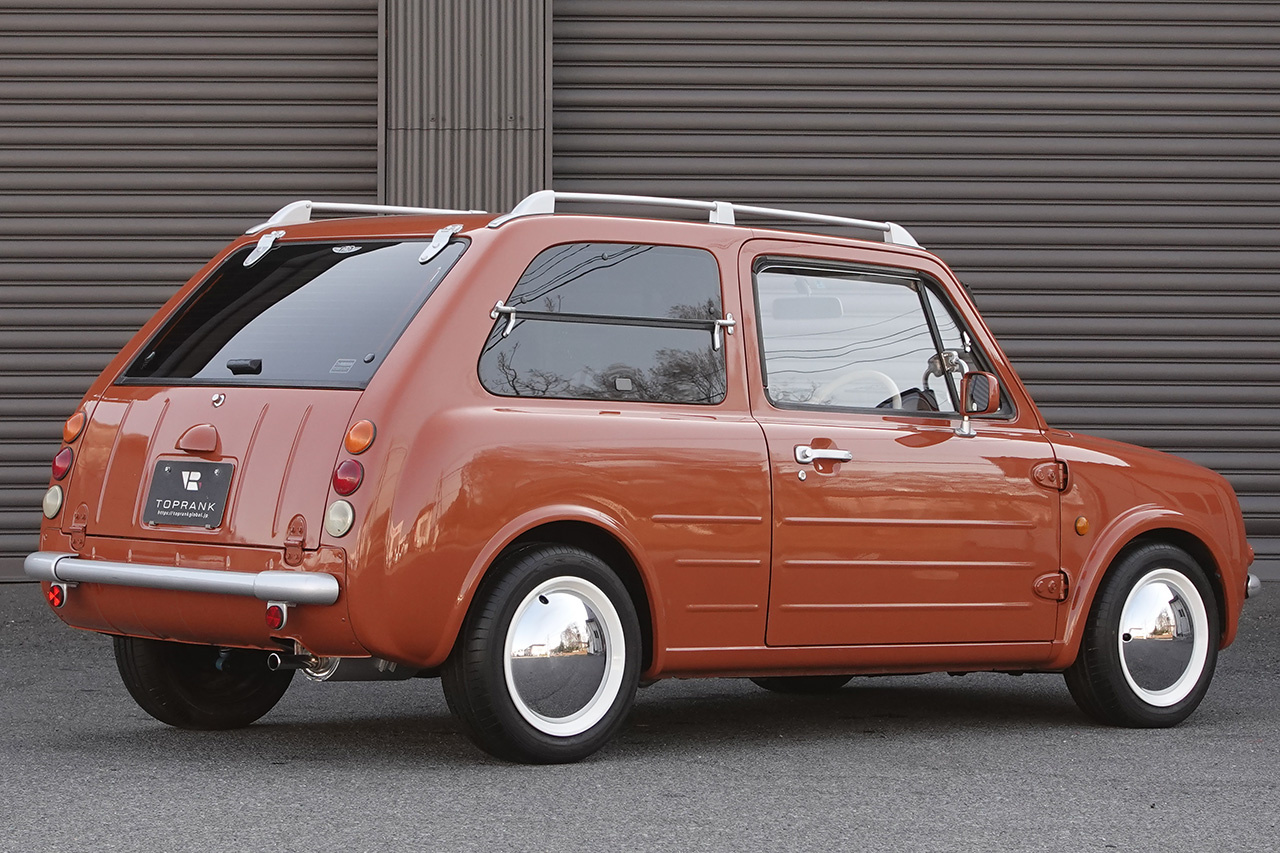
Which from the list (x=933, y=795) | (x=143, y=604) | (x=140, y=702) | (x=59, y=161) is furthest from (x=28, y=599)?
(x=933, y=795)

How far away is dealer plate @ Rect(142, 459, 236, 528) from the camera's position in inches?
194

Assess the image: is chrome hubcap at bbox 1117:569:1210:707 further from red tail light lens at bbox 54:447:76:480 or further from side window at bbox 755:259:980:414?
red tail light lens at bbox 54:447:76:480

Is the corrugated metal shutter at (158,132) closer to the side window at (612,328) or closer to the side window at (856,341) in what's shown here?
the side window at (856,341)

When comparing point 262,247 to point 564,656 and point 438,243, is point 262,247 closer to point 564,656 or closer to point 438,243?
point 438,243

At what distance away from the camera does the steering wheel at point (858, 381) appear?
5.72 meters

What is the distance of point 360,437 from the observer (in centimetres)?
473

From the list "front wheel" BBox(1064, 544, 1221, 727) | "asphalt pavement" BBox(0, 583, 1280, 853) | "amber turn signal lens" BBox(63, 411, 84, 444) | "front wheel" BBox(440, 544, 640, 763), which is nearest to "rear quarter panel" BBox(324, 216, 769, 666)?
"front wheel" BBox(440, 544, 640, 763)

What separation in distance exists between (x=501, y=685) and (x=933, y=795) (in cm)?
124

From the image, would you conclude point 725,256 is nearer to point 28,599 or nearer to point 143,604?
point 143,604

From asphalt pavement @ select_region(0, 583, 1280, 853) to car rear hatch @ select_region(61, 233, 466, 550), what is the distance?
0.73m

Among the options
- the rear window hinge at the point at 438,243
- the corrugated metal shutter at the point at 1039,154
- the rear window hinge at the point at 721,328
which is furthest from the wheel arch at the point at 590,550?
the corrugated metal shutter at the point at 1039,154

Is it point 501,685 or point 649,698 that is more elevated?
point 501,685

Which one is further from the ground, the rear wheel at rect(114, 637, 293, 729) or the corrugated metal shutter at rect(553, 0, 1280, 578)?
the corrugated metal shutter at rect(553, 0, 1280, 578)

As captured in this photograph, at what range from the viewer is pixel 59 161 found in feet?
34.3
